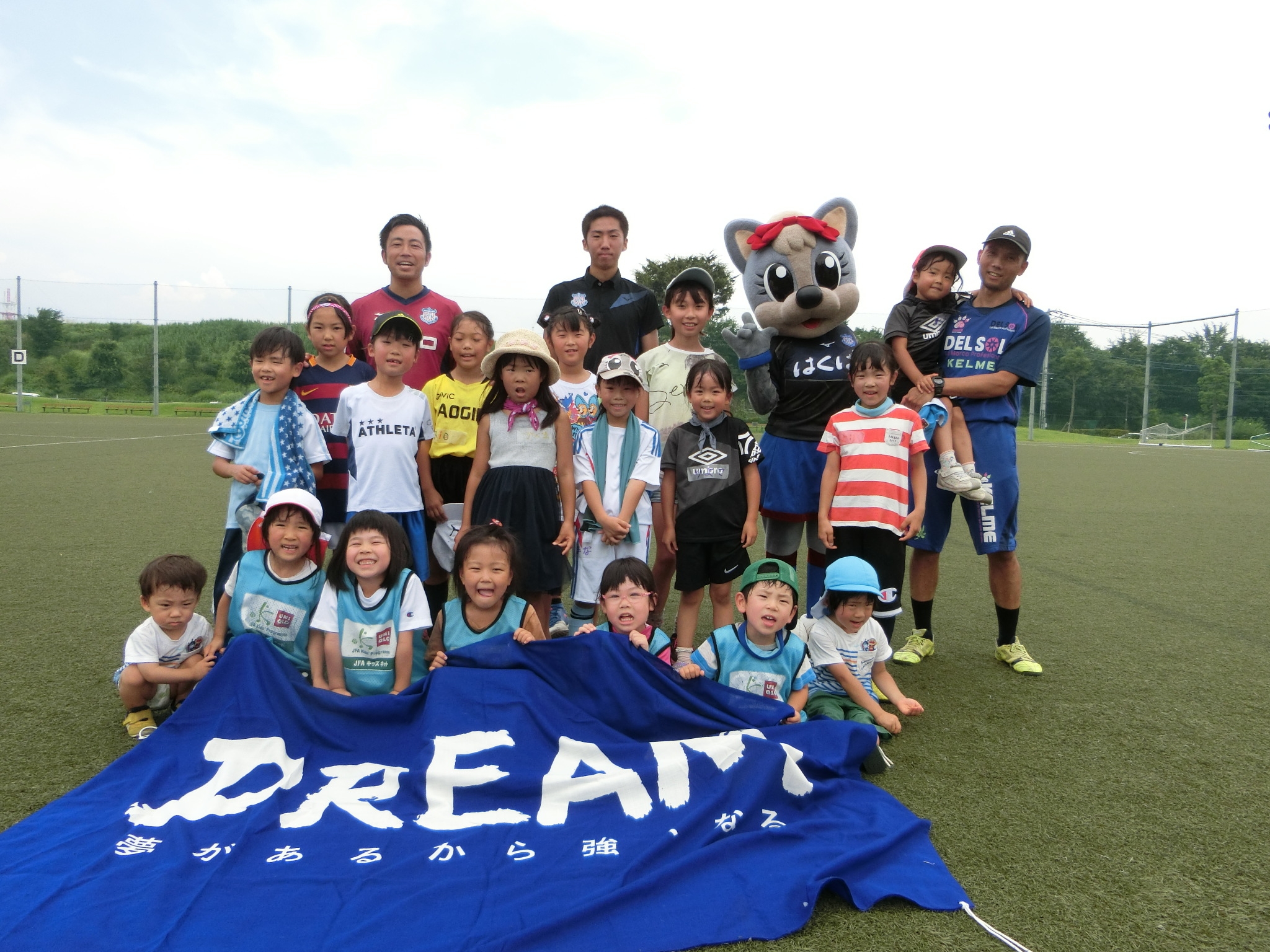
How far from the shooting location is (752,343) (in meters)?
4.16

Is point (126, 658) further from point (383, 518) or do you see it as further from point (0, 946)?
point (0, 946)

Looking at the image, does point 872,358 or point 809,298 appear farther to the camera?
point 809,298

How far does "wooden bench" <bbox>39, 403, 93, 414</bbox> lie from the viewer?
89.7ft

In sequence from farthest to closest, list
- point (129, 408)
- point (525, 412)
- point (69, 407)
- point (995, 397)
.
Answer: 1. point (129, 408)
2. point (69, 407)
3. point (995, 397)
4. point (525, 412)

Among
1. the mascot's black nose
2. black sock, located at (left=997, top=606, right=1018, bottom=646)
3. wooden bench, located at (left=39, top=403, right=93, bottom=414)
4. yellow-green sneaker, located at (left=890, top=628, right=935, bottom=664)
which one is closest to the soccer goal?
black sock, located at (left=997, top=606, right=1018, bottom=646)

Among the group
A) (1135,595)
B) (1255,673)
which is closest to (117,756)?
(1255,673)

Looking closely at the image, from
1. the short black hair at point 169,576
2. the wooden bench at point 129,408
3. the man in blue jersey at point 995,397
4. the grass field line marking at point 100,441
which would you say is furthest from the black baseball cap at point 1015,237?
the wooden bench at point 129,408

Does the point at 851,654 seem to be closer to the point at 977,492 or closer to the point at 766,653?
the point at 766,653

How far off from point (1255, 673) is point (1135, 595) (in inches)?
64.2

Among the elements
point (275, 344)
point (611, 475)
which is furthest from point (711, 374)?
point (275, 344)

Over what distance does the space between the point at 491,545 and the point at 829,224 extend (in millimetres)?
2549

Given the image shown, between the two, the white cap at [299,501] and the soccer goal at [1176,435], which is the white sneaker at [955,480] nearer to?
the white cap at [299,501]

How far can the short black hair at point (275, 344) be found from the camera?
351 centimetres

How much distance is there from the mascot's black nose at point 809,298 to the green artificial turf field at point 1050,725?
5.68 ft
